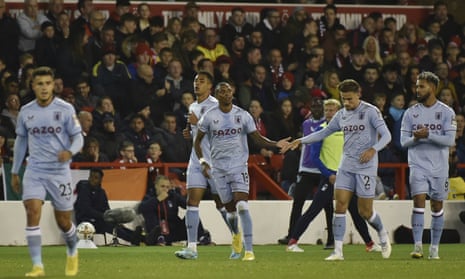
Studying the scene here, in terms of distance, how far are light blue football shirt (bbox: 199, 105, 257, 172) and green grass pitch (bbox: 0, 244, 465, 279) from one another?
1.32 m

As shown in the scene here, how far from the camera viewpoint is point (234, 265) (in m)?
14.7

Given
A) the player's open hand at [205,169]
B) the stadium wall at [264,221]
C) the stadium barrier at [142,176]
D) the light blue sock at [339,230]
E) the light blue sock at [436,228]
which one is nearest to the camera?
the light blue sock at [339,230]

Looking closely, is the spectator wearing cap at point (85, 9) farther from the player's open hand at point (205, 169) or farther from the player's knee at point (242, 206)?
the player's knee at point (242, 206)

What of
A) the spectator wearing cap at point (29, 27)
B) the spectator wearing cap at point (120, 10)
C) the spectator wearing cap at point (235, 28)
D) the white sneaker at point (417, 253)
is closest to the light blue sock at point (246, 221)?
the white sneaker at point (417, 253)

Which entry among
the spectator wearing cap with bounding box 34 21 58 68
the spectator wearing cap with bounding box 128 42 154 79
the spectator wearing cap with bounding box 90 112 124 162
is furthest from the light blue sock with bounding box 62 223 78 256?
the spectator wearing cap with bounding box 128 42 154 79

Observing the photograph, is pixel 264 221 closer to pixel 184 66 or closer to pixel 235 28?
pixel 184 66

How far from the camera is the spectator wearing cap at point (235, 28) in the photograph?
26.2 m

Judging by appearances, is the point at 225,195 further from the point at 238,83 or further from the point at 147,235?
the point at 238,83

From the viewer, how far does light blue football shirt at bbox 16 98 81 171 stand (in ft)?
42.4

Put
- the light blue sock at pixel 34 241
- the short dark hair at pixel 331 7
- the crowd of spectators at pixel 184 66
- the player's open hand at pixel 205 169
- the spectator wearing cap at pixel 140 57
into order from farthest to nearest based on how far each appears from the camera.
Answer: the short dark hair at pixel 331 7 → the spectator wearing cap at pixel 140 57 → the crowd of spectators at pixel 184 66 → the player's open hand at pixel 205 169 → the light blue sock at pixel 34 241

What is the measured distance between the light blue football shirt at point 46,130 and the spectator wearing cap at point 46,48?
35.3 feet

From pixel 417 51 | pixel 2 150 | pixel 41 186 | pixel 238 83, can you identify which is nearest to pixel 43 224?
pixel 2 150

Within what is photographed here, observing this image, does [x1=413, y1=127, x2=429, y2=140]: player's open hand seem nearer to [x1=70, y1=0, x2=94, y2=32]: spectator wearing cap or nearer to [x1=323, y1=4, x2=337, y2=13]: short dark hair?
[x1=70, y1=0, x2=94, y2=32]: spectator wearing cap

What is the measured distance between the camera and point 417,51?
27766mm
